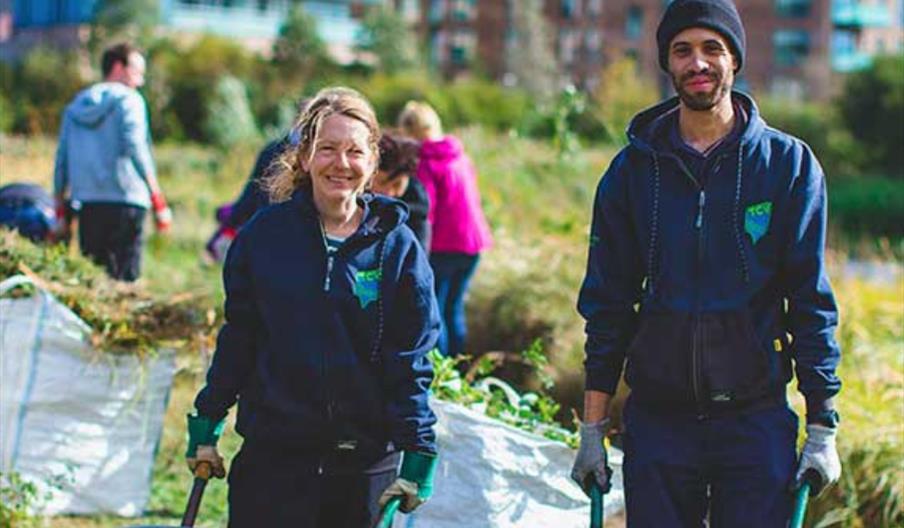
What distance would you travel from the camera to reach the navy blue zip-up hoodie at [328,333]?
3.89 m

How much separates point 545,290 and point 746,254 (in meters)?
5.16

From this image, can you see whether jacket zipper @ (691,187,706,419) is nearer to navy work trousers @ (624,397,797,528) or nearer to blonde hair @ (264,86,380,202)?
navy work trousers @ (624,397,797,528)

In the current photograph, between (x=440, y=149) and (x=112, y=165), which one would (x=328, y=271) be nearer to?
(x=440, y=149)

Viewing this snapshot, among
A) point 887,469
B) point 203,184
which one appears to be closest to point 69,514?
point 887,469

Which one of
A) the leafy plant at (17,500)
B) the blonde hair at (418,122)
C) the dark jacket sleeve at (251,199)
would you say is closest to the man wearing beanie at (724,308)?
the leafy plant at (17,500)

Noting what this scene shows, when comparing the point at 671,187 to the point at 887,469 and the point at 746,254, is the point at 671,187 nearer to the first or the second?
the point at 746,254

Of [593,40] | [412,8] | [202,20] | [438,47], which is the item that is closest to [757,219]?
[202,20]

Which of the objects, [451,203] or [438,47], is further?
[438,47]

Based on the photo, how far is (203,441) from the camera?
4148 mm

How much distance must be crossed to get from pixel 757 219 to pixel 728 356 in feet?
1.13

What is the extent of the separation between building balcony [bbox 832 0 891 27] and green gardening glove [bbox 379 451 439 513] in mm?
65223

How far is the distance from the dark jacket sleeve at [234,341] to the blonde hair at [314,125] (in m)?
0.23

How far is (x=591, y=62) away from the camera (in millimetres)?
66375

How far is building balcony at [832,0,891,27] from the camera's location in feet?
219
